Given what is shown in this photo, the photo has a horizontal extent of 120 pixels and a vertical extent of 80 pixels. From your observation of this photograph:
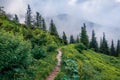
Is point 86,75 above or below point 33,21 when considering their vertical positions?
below

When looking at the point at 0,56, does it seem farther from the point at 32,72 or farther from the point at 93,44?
the point at 93,44

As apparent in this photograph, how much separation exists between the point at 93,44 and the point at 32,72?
114 metres

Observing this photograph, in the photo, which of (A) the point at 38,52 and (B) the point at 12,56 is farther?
(A) the point at 38,52

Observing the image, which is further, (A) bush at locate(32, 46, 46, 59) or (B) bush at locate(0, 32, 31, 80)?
(A) bush at locate(32, 46, 46, 59)

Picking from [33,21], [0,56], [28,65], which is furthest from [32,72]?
[33,21]

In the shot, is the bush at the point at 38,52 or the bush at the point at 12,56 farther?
the bush at the point at 38,52

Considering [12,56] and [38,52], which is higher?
A: [12,56]

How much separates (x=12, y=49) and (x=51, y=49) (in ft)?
134

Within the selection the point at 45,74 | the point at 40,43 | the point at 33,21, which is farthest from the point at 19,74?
the point at 33,21

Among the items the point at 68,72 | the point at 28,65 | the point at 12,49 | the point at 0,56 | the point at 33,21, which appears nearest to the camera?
the point at 0,56

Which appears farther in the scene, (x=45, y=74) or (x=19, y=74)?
(x=45, y=74)

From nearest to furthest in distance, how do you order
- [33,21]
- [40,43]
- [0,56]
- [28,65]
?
[0,56]
[28,65]
[40,43]
[33,21]

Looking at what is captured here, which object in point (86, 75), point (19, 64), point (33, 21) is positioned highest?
point (33, 21)

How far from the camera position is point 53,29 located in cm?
14312
